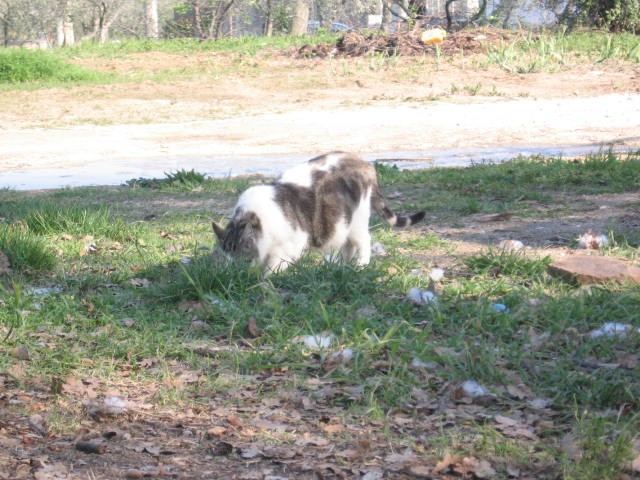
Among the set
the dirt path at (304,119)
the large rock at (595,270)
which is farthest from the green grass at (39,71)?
the large rock at (595,270)

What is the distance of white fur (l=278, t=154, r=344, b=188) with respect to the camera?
6711 mm

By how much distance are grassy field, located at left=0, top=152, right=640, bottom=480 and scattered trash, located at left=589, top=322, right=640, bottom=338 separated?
43mm

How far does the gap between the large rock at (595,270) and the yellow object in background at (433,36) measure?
17.2 metres

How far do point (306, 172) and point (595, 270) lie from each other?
2295mm

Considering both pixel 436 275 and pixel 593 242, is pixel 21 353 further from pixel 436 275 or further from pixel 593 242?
pixel 593 242

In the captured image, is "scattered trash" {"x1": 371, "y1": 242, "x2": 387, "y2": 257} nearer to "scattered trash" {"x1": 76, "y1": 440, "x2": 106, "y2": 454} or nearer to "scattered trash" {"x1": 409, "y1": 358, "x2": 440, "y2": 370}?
"scattered trash" {"x1": 409, "y1": 358, "x2": 440, "y2": 370}

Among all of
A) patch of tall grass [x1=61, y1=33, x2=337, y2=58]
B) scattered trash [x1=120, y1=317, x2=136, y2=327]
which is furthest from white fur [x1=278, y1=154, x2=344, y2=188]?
patch of tall grass [x1=61, y1=33, x2=337, y2=58]

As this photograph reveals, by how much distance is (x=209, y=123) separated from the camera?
16891 millimetres

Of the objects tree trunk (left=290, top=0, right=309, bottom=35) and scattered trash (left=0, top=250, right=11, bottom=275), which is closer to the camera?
scattered trash (left=0, top=250, right=11, bottom=275)

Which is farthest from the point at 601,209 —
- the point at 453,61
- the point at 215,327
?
the point at 453,61

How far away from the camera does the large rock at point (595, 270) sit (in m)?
5.79

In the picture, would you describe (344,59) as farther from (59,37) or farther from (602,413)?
(59,37)

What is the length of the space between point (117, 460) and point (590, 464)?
77.8 inches

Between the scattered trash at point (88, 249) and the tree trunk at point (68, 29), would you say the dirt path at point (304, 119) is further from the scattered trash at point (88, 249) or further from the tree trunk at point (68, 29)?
the tree trunk at point (68, 29)
